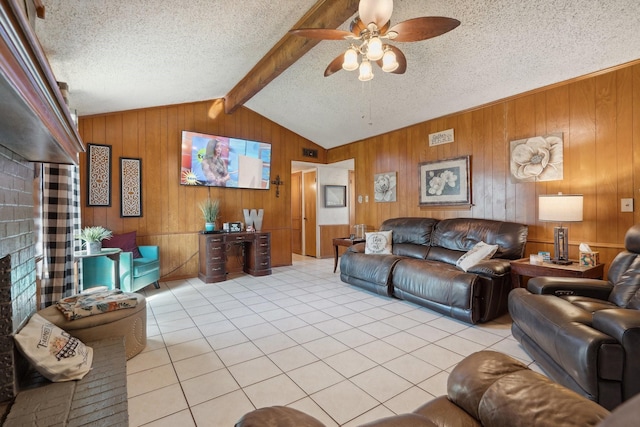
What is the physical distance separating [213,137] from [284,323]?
353 centimetres

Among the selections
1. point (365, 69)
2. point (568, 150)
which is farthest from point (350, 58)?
point (568, 150)

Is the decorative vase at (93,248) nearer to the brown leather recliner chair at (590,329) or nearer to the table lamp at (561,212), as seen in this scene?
the brown leather recliner chair at (590,329)

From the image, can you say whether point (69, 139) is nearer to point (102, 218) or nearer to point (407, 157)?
point (102, 218)

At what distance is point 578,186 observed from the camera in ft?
10.4

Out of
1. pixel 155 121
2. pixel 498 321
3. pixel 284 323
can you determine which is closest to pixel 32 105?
pixel 284 323

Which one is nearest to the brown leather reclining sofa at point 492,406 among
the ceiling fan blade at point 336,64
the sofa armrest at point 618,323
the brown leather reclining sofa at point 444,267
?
the sofa armrest at point 618,323

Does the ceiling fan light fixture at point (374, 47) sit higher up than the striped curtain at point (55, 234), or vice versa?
the ceiling fan light fixture at point (374, 47)

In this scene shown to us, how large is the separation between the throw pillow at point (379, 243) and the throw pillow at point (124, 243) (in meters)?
3.35

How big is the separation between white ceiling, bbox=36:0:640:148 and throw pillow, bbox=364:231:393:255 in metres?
1.96

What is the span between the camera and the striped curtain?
2510mm

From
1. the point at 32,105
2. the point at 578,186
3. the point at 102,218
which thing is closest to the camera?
the point at 32,105

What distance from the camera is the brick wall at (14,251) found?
1461 mm

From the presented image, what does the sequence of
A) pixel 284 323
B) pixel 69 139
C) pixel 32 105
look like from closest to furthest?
pixel 32 105 → pixel 69 139 → pixel 284 323

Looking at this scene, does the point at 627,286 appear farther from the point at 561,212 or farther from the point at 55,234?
the point at 55,234
